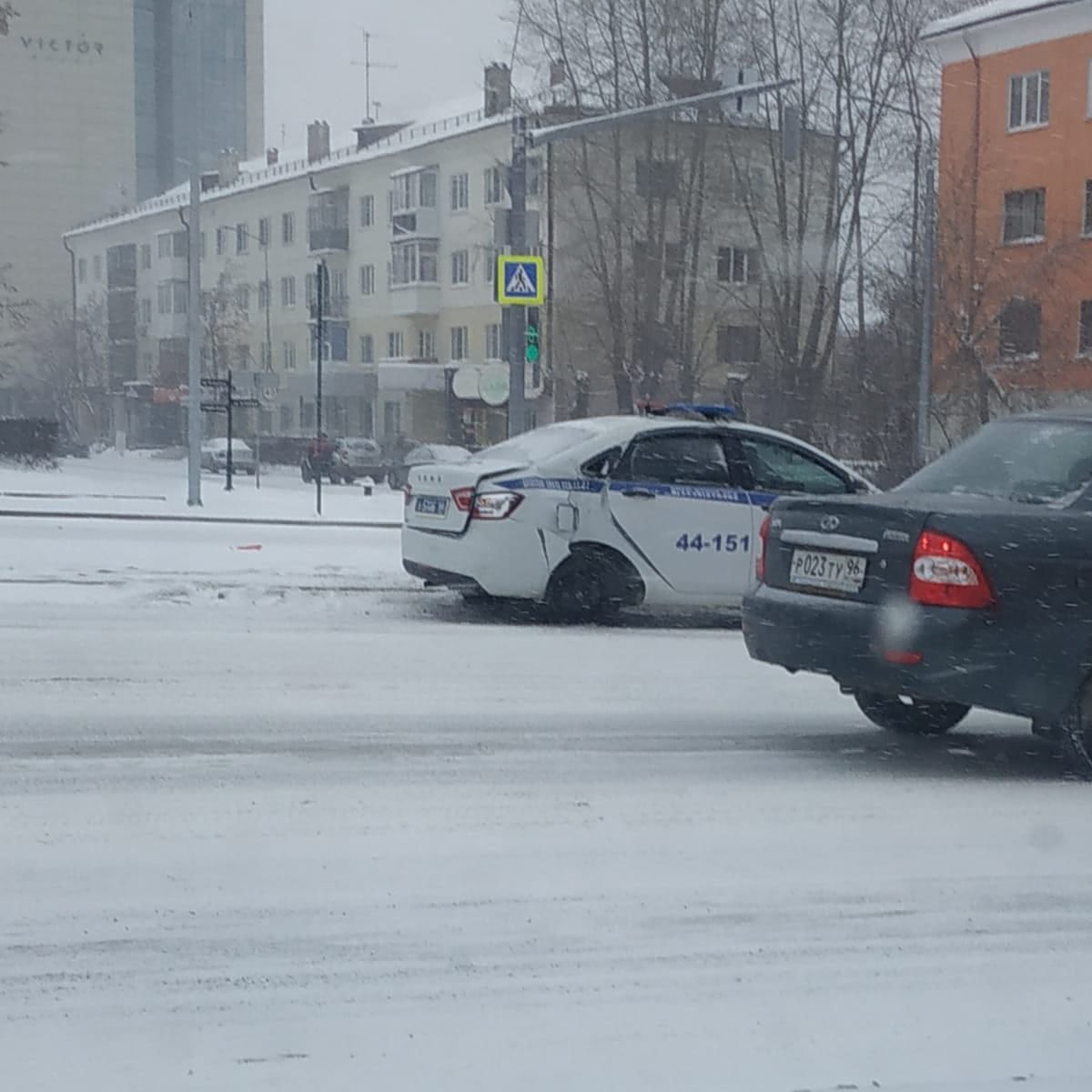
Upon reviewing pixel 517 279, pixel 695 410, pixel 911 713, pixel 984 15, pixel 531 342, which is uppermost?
pixel 984 15

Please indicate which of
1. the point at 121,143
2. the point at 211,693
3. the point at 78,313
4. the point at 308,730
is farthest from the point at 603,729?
the point at 121,143

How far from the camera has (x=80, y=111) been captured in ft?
385

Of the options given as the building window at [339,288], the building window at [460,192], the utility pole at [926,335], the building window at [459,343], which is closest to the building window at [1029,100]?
the utility pole at [926,335]

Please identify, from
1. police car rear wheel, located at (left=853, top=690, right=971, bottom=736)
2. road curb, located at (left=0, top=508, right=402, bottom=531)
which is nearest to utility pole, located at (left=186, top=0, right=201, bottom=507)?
road curb, located at (left=0, top=508, right=402, bottom=531)

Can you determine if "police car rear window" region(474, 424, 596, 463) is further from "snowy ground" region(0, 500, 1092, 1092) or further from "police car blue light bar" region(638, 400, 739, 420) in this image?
"snowy ground" region(0, 500, 1092, 1092)

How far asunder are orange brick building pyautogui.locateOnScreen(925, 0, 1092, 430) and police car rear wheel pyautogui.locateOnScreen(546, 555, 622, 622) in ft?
88.1

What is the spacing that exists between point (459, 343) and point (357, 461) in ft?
49.9

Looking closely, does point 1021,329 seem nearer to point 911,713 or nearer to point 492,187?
point 492,187

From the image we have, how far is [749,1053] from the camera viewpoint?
4113 millimetres

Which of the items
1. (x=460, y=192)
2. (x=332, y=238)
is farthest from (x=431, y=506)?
(x=332, y=238)

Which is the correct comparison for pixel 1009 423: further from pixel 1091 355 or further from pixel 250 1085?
pixel 1091 355

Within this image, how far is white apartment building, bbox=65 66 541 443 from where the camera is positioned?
6328cm

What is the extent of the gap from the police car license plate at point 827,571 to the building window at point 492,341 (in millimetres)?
54214

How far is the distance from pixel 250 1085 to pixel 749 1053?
118cm
